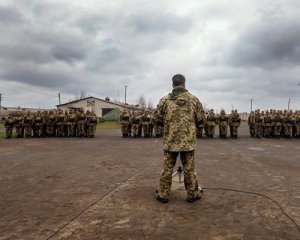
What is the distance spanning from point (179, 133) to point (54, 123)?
17.1 meters

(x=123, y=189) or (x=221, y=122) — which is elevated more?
(x=221, y=122)

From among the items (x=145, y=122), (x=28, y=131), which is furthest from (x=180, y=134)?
(x=28, y=131)

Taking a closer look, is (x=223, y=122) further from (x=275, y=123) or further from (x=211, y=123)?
(x=275, y=123)

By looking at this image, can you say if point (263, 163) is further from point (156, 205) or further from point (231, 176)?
point (156, 205)

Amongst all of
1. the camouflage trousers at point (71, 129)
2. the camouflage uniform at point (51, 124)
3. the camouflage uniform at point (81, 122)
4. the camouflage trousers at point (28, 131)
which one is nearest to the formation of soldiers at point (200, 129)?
the camouflage uniform at point (81, 122)

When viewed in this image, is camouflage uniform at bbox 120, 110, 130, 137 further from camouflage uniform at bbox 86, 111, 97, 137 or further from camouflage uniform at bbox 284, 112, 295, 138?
camouflage uniform at bbox 284, 112, 295, 138

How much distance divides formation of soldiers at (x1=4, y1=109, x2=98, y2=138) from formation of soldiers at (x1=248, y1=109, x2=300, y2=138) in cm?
1061

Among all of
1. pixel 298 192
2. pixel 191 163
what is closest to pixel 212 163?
pixel 298 192

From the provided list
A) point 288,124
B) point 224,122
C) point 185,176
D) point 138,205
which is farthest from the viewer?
point 288,124

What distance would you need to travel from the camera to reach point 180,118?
17.1 feet

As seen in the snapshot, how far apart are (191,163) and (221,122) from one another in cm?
1530

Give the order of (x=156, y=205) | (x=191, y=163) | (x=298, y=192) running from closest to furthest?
(x=156, y=205) → (x=191, y=163) → (x=298, y=192)

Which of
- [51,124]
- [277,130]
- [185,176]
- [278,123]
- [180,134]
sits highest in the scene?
[278,123]

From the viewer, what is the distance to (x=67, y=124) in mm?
20516
